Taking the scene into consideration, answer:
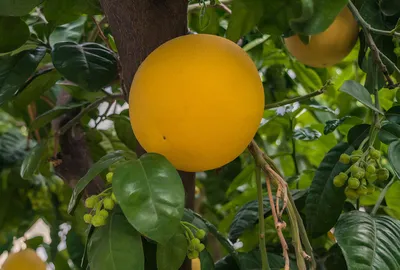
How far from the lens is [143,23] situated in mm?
503

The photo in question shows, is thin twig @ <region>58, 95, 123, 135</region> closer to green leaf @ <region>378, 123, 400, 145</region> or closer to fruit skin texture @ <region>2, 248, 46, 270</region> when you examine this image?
fruit skin texture @ <region>2, 248, 46, 270</region>

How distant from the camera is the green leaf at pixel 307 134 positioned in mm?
882

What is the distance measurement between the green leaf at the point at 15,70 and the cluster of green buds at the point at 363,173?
1.17ft

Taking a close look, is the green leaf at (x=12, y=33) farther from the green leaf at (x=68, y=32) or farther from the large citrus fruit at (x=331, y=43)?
the large citrus fruit at (x=331, y=43)

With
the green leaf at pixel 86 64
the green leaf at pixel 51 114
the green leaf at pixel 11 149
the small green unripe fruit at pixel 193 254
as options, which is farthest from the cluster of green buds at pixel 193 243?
the green leaf at pixel 11 149

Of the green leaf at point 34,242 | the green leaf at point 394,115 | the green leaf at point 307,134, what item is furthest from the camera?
the green leaf at point 34,242

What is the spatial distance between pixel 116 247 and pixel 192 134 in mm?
114

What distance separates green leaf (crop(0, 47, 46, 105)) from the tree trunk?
0.18 m

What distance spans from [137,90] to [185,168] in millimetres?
70

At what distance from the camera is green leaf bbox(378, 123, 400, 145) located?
57 cm

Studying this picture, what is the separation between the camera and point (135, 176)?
1.45 ft

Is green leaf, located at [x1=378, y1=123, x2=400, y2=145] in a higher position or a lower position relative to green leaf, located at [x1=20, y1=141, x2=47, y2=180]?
higher

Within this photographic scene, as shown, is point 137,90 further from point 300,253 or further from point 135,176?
point 300,253

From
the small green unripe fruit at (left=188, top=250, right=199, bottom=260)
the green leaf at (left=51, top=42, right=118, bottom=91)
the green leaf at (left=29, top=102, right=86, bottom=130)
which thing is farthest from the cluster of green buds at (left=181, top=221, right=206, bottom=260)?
the green leaf at (left=29, top=102, right=86, bottom=130)
